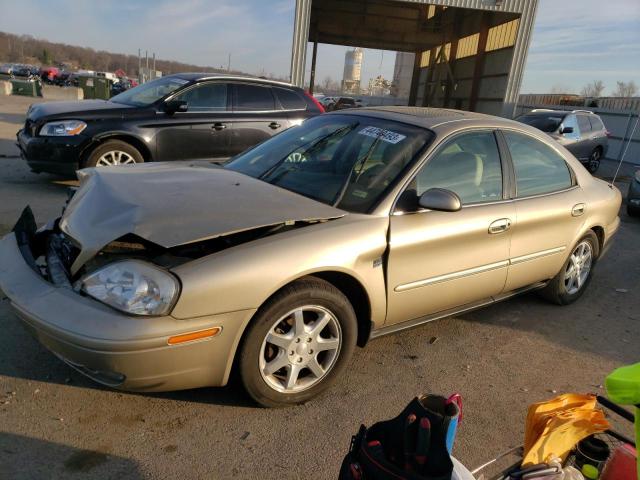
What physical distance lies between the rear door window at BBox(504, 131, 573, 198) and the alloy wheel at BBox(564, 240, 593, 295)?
0.64 meters

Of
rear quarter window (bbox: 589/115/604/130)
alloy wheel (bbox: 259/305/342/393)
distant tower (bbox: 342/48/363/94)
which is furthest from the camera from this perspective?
distant tower (bbox: 342/48/363/94)

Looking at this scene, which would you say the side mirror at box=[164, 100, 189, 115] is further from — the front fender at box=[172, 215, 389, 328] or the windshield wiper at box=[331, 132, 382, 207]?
the front fender at box=[172, 215, 389, 328]

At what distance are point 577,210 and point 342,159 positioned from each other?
2.11m

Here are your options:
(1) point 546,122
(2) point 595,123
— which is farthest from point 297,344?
(2) point 595,123

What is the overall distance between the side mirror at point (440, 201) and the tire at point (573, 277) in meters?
1.88

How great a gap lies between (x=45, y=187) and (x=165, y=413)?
5.62 m

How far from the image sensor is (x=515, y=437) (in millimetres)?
2623

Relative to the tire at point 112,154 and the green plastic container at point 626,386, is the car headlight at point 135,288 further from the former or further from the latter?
the tire at point 112,154

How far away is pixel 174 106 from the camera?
6648 mm

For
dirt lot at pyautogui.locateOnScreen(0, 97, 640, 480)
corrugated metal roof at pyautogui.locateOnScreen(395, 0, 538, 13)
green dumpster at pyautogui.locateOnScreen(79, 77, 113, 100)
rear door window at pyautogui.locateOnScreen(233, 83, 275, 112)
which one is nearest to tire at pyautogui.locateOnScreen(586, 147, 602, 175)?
corrugated metal roof at pyautogui.locateOnScreen(395, 0, 538, 13)

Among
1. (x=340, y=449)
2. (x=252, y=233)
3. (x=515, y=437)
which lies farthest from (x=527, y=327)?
(x=252, y=233)

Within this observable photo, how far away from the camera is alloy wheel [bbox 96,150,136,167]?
6.45m

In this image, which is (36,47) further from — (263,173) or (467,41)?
→ (263,173)

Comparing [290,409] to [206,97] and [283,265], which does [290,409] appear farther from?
[206,97]
